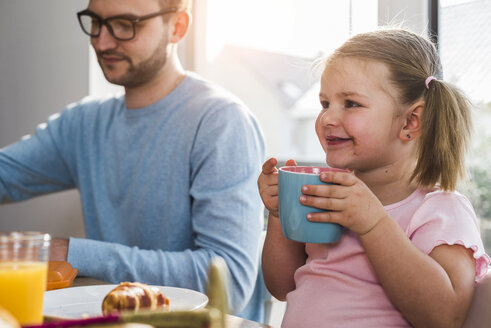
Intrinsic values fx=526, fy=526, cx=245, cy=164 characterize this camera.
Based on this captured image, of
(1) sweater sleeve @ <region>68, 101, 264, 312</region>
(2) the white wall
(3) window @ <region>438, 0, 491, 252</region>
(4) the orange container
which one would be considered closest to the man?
(1) sweater sleeve @ <region>68, 101, 264, 312</region>

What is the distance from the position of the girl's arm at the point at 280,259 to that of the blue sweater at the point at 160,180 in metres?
0.20

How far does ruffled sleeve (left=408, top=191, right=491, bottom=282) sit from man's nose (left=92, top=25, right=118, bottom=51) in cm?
102

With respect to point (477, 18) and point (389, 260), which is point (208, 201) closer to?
point (389, 260)

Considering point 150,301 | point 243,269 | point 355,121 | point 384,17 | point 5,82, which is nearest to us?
point 150,301

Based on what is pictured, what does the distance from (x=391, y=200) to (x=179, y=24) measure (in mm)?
946

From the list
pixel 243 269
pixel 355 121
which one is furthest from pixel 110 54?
pixel 355 121

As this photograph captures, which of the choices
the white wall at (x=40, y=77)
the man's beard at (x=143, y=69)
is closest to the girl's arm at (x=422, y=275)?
the man's beard at (x=143, y=69)

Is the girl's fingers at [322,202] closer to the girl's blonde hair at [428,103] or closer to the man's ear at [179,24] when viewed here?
the girl's blonde hair at [428,103]

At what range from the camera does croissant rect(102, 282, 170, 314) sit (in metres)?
0.61

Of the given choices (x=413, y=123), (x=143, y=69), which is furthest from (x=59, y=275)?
(x=143, y=69)

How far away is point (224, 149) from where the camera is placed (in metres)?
1.41

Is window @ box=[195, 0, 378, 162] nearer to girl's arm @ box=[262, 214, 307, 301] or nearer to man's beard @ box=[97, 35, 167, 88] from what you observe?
Answer: man's beard @ box=[97, 35, 167, 88]

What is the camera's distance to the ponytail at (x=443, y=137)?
99 cm

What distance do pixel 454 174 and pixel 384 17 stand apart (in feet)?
2.18
